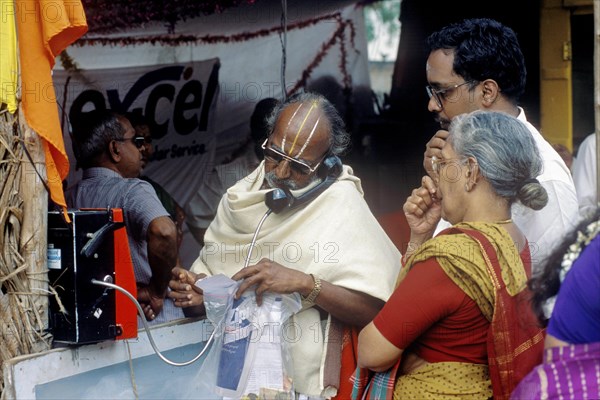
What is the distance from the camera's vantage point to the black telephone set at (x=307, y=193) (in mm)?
3121

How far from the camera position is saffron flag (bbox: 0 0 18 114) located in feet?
9.11

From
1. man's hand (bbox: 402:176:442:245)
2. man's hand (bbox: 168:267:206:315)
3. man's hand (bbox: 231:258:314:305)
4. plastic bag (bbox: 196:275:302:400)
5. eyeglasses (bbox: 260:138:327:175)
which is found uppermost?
eyeglasses (bbox: 260:138:327:175)

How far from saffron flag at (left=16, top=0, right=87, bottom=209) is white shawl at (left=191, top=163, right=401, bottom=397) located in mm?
732

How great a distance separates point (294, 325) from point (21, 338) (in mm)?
987

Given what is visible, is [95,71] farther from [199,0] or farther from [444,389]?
[444,389]

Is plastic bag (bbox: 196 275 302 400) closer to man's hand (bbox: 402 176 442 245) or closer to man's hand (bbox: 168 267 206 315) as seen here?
man's hand (bbox: 168 267 206 315)

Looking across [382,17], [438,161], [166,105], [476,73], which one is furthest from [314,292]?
[382,17]

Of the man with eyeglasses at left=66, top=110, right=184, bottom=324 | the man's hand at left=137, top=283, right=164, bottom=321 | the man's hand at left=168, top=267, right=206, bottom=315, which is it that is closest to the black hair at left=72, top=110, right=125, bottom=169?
the man with eyeglasses at left=66, top=110, right=184, bottom=324

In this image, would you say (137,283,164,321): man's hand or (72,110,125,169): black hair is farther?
(72,110,125,169): black hair

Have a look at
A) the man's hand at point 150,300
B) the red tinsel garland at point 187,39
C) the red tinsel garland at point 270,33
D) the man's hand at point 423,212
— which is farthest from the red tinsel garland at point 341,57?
the man's hand at point 423,212

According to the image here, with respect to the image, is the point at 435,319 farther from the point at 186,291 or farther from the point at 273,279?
the point at 186,291

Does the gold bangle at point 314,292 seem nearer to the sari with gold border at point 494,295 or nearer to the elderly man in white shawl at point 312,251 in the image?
the elderly man in white shawl at point 312,251

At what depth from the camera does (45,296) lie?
296 centimetres

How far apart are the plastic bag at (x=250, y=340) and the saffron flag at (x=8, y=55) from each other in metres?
0.95
